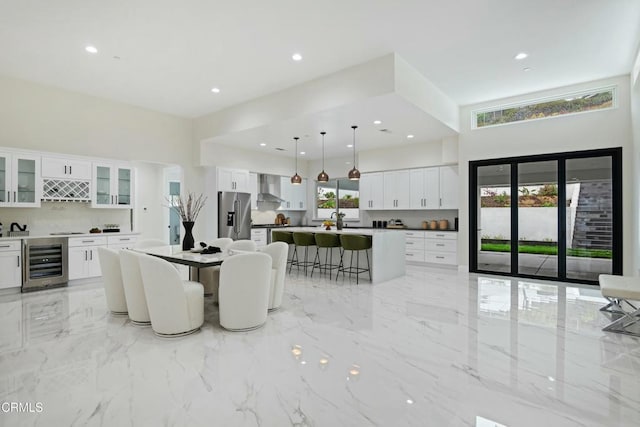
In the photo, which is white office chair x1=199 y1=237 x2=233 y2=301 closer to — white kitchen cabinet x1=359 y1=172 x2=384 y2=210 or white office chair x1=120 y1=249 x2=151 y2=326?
white office chair x1=120 y1=249 x2=151 y2=326

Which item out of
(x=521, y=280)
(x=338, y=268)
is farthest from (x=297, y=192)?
(x=521, y=280)

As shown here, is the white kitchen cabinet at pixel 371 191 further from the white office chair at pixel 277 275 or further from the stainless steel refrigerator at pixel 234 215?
the white office chair at pixel 277 275

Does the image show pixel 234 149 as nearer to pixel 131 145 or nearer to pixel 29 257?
pixel 131 145

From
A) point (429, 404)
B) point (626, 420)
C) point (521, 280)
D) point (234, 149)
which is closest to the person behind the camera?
point (626, 420)

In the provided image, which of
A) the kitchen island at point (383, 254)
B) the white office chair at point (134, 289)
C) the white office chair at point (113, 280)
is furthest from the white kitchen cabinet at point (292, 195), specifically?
the white office chair at point (134, 289)

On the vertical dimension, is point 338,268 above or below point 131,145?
below

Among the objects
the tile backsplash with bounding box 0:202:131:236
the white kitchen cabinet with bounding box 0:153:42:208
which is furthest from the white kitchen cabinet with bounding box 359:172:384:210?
the white kitchen cabinet with bounding box 0:153:42:208

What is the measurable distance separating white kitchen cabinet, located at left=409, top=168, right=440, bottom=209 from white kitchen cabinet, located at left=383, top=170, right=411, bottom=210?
0.13 m

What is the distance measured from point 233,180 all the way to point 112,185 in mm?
2595

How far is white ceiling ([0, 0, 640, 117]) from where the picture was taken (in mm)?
3744

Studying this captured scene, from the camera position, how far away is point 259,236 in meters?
8.95

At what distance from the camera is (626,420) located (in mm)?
2012

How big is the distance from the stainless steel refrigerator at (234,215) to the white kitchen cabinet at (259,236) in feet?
0.77

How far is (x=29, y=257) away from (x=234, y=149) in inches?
179
